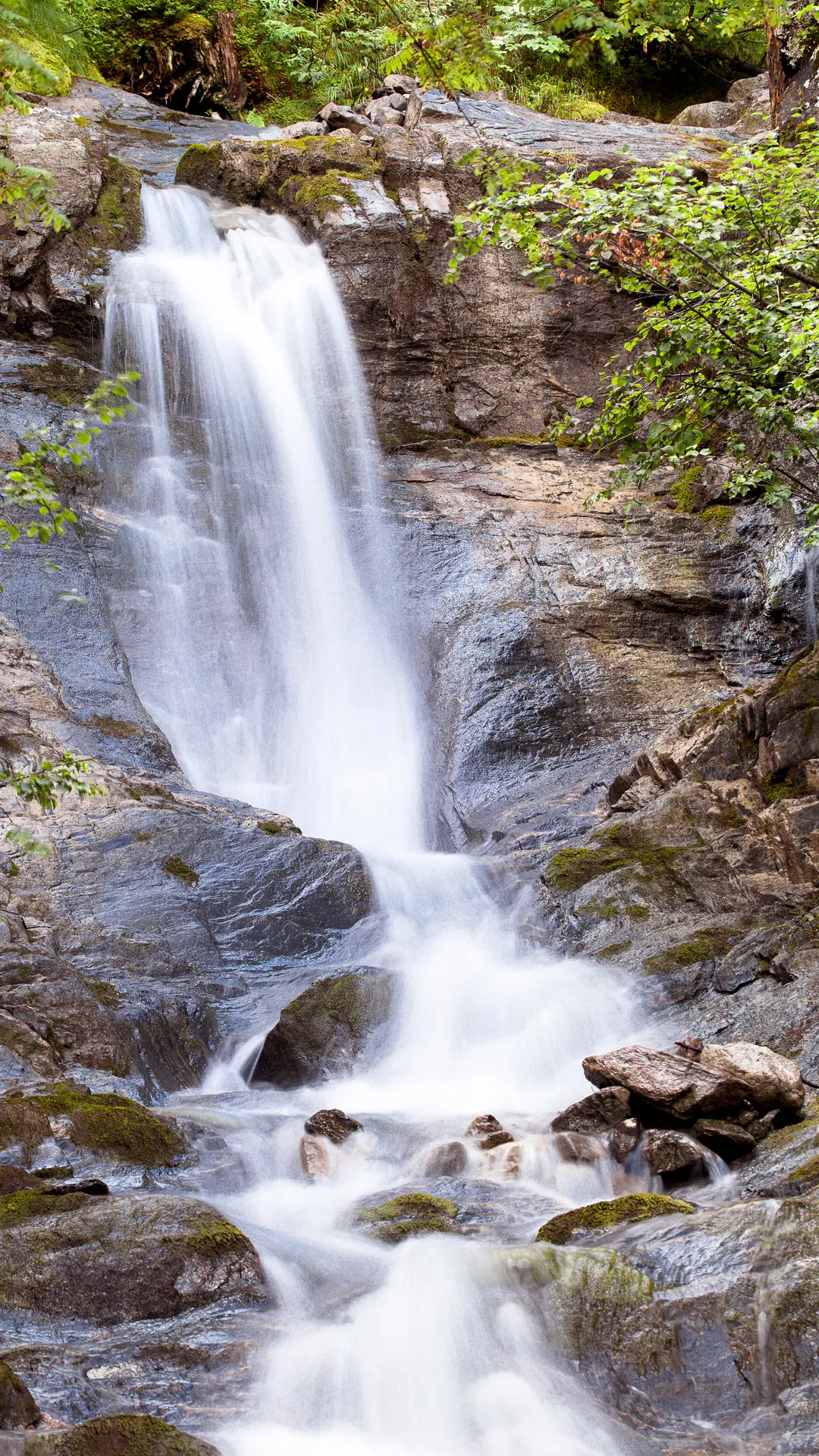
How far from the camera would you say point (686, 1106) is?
590cm


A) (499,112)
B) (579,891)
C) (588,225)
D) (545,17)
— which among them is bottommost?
(579,891)

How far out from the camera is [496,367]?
57.4ft

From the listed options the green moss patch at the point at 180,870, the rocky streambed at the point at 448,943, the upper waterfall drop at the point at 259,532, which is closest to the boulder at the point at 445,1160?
the rocky streambed at the point at 448,943

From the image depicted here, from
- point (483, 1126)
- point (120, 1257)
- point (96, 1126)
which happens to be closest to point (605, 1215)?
point (483, 1126)

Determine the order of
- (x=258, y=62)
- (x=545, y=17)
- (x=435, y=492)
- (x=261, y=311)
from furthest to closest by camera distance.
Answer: (x=258, y=62) < (x=261, y=311) < (x=435, y=492) < (x=545, y=17)

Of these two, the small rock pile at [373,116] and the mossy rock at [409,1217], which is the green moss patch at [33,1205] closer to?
the mossy rock at [409,1217]

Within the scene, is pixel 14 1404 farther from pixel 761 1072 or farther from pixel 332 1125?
pixel 761 1072

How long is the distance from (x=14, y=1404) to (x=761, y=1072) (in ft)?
13.3

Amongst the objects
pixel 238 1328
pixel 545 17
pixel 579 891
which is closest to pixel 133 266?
pixel 579 891

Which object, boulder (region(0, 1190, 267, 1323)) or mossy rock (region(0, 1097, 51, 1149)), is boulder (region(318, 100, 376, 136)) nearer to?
mossy rock (region(0, 1097, 51, 1149))

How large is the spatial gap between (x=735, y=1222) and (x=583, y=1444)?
3.71ft

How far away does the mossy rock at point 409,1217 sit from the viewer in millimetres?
5301

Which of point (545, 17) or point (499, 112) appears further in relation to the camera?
point (499, 112)

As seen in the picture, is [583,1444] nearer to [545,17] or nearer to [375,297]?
[545,17]
